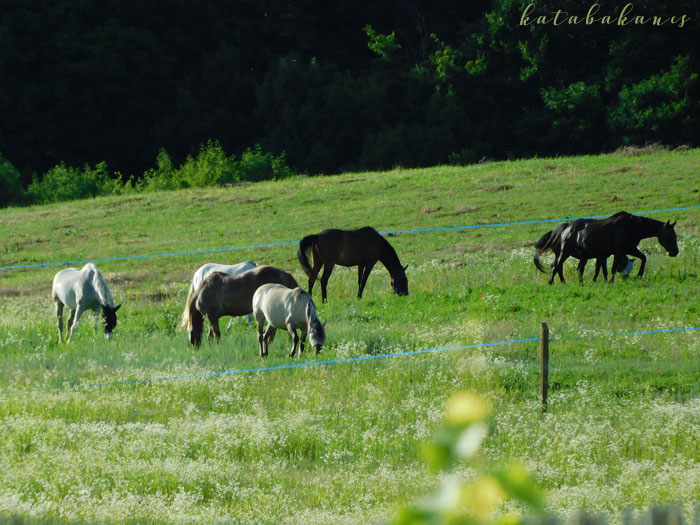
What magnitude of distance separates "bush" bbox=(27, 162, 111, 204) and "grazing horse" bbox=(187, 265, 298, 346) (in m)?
35.4

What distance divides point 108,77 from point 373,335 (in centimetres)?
4725

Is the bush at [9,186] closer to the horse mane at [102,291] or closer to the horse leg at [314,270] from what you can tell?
the horse leg at [314,270]

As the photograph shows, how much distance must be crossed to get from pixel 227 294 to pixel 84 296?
10.7 feet

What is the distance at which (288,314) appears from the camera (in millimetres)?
13969

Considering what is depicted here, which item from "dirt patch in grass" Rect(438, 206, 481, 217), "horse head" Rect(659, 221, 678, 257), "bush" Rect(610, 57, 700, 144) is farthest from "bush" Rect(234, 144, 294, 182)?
"horse head" Rect(659, 221, 678, 257)

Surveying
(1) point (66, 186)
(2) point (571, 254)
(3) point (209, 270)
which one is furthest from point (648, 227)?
(1) point (66, 186)

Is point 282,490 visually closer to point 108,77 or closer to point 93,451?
point 93,451

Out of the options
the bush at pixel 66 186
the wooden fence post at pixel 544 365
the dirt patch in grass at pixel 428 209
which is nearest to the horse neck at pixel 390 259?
the wooden fence post at pixel 544 365

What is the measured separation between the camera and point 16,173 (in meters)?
49.5

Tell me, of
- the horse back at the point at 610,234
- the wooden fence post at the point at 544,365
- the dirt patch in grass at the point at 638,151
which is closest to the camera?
the wooden fence post at the point at 544,365

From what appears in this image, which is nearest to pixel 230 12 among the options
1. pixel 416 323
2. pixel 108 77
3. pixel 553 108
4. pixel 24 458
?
pixel 108 77

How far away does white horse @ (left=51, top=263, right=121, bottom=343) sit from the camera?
17.0 metres

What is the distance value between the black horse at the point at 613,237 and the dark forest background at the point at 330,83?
30.2 meters

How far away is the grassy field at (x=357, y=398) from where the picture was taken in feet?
28.1
